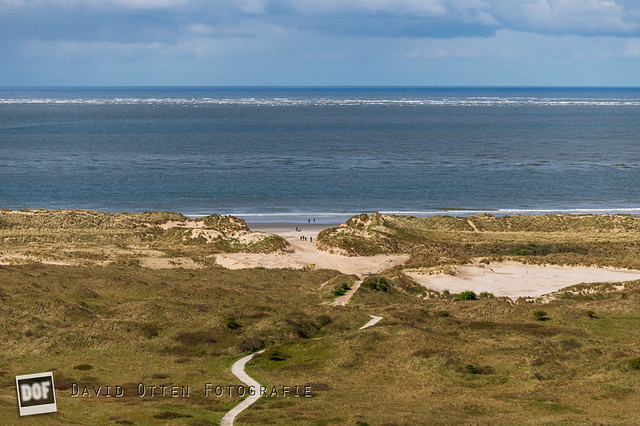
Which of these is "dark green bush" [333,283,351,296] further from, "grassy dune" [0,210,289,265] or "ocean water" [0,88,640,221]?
"ocean water" [0,88,640,221]

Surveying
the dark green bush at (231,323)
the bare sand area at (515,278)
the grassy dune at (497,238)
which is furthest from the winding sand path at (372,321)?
the grassy dune at (497,238)

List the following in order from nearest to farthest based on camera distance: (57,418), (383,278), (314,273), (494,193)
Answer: (57,418) → (383,278) → (314,273) → (494,193)

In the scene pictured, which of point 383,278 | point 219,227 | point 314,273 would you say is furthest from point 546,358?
point 219,227

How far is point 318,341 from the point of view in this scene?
Answer: 50.1 metres

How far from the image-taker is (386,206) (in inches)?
4560

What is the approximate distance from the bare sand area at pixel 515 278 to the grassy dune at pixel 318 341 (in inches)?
82.1

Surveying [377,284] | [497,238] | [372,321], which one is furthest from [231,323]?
[497,238]

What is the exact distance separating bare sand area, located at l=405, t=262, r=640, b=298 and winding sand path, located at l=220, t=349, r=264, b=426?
26.0 m

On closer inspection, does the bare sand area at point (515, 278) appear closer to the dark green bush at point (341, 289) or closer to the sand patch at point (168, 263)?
the dark green bush at point (341, 289)

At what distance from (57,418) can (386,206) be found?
87300 mm

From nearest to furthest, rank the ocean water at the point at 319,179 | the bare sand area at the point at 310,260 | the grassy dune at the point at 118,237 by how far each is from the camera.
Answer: the bare sand area at the point at 310,260, the grassy dune at the point at 118,237, the ocean water at the point at 319,179

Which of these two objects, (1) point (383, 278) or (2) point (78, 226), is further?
Result: (2) point (78, 226)

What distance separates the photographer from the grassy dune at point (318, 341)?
1444 inches

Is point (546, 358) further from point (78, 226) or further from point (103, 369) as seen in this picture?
point (78, 226)
